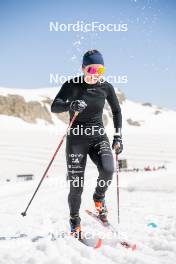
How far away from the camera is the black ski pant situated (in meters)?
7.07

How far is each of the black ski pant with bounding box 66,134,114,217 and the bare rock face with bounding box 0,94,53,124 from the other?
94974 millimetres

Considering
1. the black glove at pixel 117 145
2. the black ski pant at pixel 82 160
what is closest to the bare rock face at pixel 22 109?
the black glove at pixel 117 145

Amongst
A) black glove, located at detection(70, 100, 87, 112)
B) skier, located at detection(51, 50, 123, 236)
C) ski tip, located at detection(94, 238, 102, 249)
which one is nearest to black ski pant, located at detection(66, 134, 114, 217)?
skier, located at detection(51, 50, 123, 236)

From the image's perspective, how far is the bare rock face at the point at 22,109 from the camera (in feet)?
337

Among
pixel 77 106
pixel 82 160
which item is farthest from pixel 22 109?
pixel 77 106

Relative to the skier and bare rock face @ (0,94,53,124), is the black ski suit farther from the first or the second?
bare rock face @ (0,94,53,124)

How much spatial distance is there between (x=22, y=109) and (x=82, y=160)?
9857 cm

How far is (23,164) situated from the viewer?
5328 cm

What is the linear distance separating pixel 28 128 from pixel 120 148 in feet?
284

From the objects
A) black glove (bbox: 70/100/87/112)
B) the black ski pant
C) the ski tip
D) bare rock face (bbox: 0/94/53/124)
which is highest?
bare rock face (bbox: 0/94/53/124)

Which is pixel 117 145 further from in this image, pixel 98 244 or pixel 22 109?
pixel 22 109

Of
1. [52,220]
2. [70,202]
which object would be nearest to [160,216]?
[52,220]

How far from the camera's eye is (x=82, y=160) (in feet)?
23.5

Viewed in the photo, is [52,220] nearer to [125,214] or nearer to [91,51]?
[125,214]
